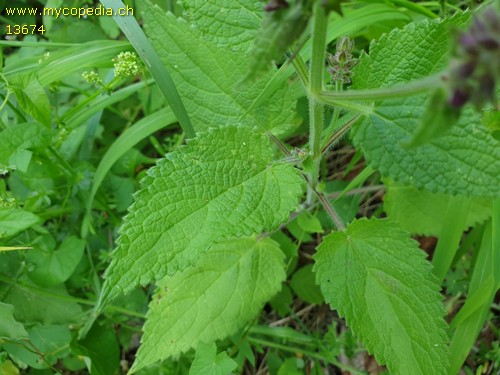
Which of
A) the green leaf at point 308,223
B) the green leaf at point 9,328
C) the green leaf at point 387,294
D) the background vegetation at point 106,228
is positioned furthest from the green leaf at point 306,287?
the green leaf at point 9,328

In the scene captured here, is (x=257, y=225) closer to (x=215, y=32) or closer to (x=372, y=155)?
(x=372, y=155)

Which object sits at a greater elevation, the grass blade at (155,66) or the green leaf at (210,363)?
the grass blade at (155,66)

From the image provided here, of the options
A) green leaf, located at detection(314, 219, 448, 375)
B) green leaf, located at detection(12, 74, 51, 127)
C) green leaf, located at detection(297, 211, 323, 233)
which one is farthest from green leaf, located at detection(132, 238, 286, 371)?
green leaf, located at detection(12, 74, 51, 127)

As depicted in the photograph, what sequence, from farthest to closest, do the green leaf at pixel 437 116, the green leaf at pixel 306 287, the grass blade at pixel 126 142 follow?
1. the green leaf at pixel 306 287
2. the grass blade at pixel 126 142
3. the green leaf at pixel 437 116

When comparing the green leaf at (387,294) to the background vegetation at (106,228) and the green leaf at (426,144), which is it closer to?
the background vegetation at (106,228)

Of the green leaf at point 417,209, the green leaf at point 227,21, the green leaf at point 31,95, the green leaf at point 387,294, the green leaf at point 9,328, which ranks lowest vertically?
the green leaf at point 9,328

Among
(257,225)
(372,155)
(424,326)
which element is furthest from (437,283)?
(257,225)

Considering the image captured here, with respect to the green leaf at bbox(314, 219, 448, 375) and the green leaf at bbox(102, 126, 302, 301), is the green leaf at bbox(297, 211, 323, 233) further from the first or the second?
the green leaf at bbox(102, 126, 302, 301)
